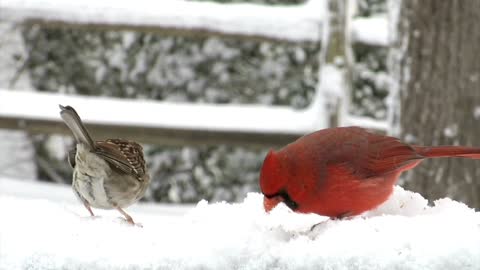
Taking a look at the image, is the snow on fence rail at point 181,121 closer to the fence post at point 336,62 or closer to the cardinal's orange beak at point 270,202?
the fence post at point 336,62

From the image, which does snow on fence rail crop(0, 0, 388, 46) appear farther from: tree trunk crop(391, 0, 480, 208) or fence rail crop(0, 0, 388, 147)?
tree trunk crop(391, 0, 480, 208)

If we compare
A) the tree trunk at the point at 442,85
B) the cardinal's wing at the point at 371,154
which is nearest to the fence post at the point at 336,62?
the tree trunk at the point at 442,85

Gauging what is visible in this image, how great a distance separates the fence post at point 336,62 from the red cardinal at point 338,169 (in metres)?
2.15

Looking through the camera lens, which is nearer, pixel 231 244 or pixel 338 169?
pixel 231 244

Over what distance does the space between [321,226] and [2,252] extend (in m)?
0.53

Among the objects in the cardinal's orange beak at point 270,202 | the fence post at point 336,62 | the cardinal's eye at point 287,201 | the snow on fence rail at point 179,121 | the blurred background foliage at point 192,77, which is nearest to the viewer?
the cardinal's orange beak at point 270,202

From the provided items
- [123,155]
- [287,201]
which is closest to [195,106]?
[123,155]

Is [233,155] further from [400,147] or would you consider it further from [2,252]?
[2,252]

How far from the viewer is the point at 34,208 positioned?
1.40m

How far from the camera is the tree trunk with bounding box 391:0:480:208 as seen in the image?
3668 mm

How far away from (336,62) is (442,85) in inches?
28.8

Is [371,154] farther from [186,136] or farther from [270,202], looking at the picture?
[186,136]

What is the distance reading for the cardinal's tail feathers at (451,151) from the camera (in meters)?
1.82

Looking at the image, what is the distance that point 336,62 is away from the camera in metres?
4.27
